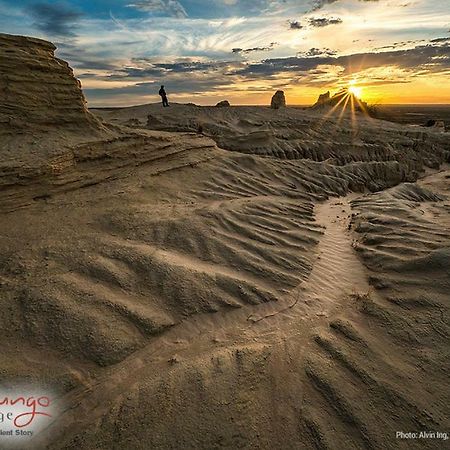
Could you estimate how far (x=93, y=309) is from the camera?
4.14 metres

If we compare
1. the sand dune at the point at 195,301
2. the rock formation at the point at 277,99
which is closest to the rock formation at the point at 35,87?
the sand dune at the point at 195,301

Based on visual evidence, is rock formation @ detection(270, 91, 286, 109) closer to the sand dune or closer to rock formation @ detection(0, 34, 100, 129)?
the sand dune

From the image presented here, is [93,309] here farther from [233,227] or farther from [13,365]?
[233,227]

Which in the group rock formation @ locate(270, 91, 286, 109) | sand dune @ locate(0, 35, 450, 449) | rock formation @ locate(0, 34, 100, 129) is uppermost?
rock formation @ locate(270, 91, 286, 109)

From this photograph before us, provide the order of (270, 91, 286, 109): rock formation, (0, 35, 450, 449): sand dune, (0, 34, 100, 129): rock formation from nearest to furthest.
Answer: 1. (0, 35, 450, 449): sand dune
2. (0, 34, 100, 129): rock formation
3. (270, 91, 286, 109): rock formation

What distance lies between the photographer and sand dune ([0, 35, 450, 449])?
3172 millimetres

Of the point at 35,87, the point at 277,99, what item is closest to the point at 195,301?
the point at 35,87

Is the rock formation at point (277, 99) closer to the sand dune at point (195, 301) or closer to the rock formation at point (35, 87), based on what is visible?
the sand dune at point (195, 301)

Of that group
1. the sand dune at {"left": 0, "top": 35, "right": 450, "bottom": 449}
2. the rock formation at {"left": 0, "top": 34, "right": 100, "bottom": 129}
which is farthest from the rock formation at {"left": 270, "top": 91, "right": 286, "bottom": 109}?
A: the rock formation at {"left": 0, "top": 34, "right": 100, "bottom": 129}

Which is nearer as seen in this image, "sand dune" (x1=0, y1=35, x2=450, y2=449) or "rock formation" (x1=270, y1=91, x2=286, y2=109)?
"sand dune" (x1=0, y1=35, x2=450, y2=449)

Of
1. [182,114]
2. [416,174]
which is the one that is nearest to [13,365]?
[416,174]

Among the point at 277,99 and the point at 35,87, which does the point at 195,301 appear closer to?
the point at 35,87

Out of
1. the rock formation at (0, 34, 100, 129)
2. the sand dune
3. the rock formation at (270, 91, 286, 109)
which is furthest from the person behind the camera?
the rock formation at (270, 91, 286, 109)

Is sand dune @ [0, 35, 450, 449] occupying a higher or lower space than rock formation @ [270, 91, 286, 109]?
lower
